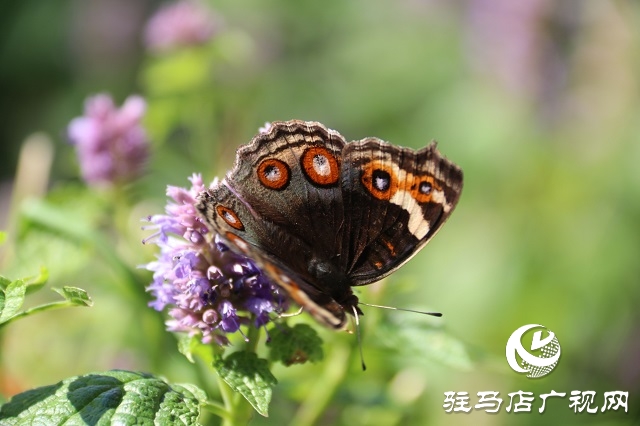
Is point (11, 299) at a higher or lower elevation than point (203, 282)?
lower

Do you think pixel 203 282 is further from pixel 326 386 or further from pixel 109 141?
pixel 109 141

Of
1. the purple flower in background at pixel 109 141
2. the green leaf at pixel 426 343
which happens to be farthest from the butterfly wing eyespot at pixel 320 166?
the purple flower in background at pixel 109 141

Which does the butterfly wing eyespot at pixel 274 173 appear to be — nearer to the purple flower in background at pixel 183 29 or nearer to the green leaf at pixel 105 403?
the green leaf at pixel 105 403

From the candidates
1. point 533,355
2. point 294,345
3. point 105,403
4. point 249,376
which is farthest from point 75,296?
point 533,355

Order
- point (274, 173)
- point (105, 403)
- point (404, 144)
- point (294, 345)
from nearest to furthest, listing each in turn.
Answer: point (105, 403) → point (294, 345) → point (274, 173) → point (404, 144)

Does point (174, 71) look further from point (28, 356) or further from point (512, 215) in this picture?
point (512, 215)

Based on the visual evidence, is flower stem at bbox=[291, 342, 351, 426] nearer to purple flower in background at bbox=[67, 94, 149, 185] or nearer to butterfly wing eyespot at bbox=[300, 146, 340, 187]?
butterfly wing eyespot at bbox=[300, 146, 340, 187]

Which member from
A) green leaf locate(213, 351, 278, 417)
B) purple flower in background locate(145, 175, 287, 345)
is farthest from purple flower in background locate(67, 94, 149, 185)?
green leaf locate(213, 351, 278, 417)
